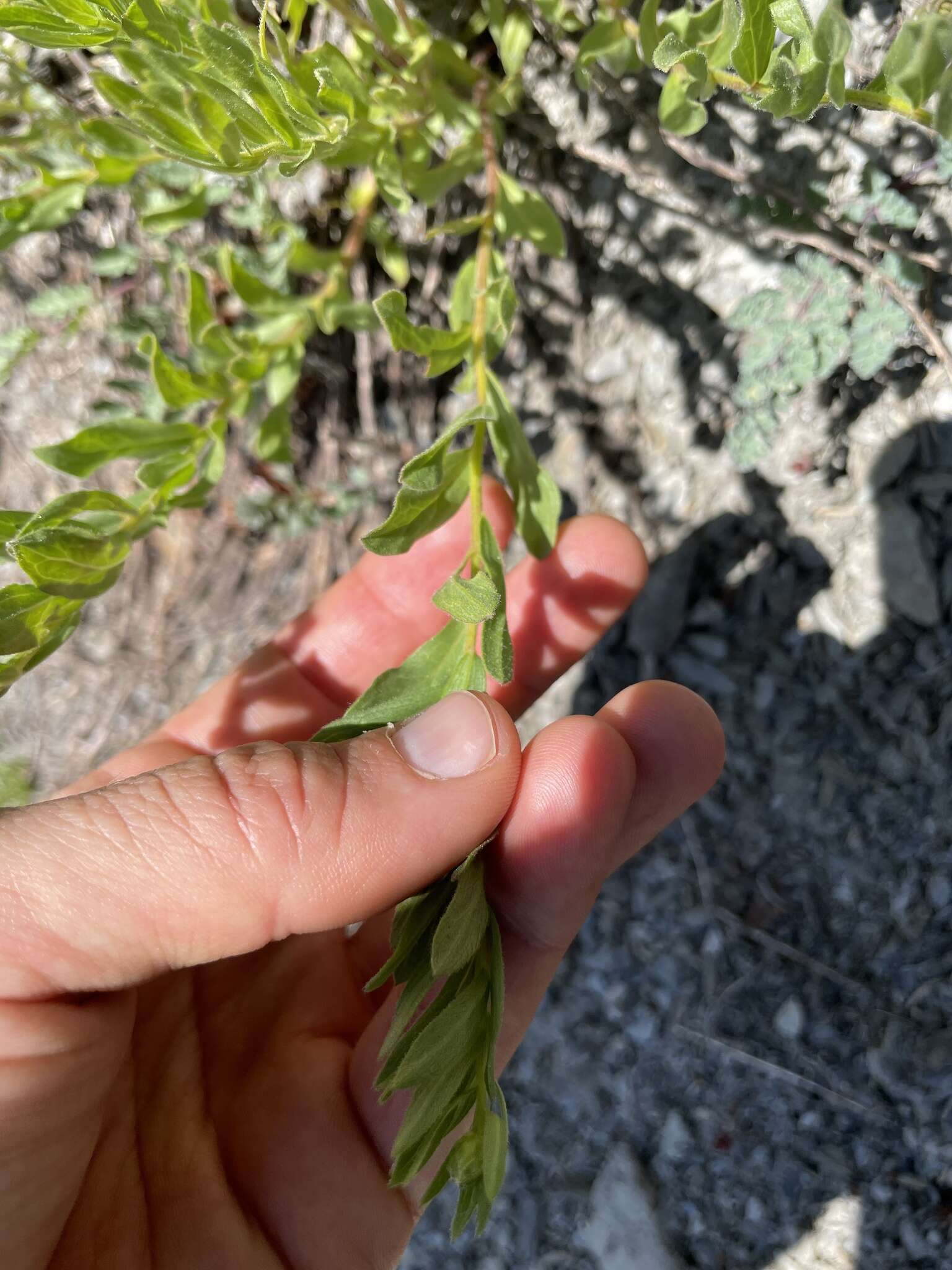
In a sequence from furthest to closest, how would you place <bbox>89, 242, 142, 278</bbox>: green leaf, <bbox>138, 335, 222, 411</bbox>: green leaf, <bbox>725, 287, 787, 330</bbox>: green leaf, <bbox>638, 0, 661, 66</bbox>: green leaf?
<bbox>89, 242, 142, 278</bbox>: green leaf
<bbox>725, 287, 787, 330</bbox>: green leaf
<bbox>138, 335, 222, 411</bbox>: green leaf
<bbox>638, 0, 661, 66</bbox>: green leaf

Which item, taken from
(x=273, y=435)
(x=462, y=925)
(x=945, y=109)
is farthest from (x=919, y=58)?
(x=273, y=435)

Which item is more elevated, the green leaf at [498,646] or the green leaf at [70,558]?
the green leaf at [498,646]

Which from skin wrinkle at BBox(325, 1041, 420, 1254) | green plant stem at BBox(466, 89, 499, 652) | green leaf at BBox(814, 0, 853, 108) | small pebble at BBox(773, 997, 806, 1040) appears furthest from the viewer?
small pebble at BBox(773, 997, 806, 1040)

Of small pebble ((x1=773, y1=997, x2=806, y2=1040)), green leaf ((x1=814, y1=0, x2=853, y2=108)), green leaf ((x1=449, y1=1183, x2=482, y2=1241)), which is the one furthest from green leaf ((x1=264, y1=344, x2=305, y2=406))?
small pebble ((x1=773, y1=997, x2=806, y2=1040))

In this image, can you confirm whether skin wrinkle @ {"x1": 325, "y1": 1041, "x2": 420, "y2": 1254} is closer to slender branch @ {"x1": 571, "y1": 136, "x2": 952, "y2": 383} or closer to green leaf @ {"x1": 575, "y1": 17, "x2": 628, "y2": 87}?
slender branch @ {"x1": 571, "y1": 136, "x2": 952, "y2": 383}

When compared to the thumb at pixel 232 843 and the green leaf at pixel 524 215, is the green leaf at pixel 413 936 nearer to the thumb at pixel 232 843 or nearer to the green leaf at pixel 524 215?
the thumb at pixel 232 843

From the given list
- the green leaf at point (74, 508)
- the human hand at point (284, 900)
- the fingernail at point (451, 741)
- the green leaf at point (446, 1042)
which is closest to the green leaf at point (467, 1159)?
the green leaf at point (446, 1042)

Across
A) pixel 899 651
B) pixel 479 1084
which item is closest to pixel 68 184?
pixel 479 1084
